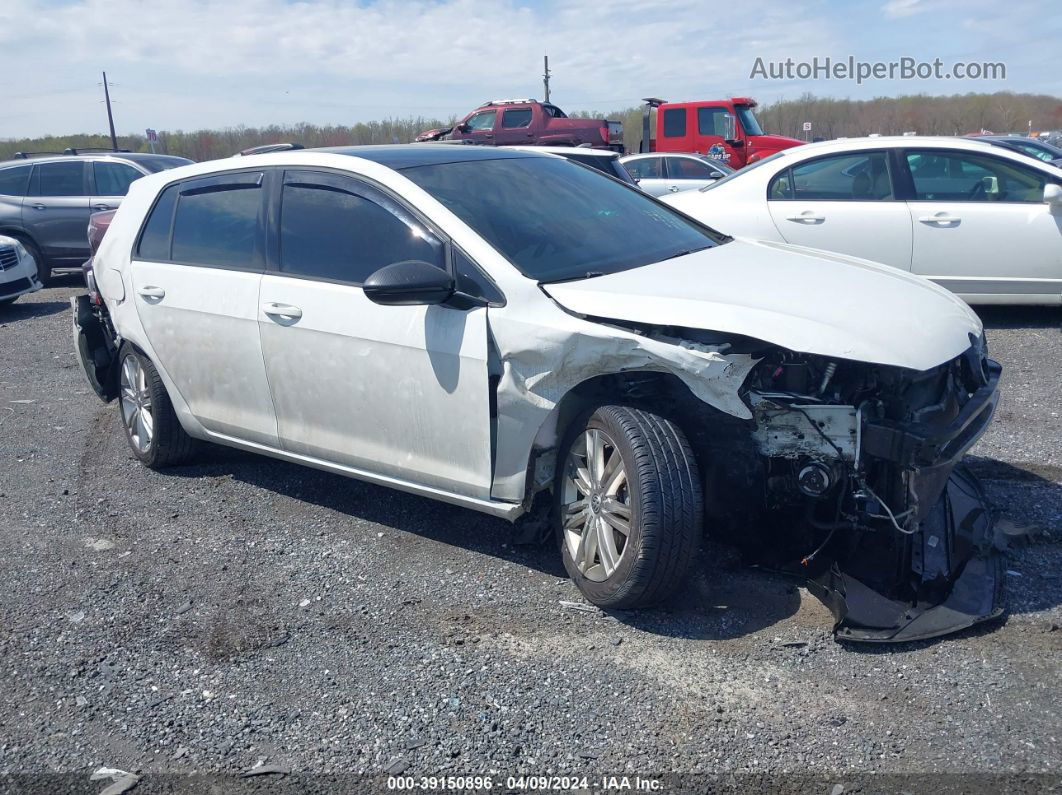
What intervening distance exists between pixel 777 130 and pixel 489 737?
51.0 meters

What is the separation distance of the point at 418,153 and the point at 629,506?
215 centimetres

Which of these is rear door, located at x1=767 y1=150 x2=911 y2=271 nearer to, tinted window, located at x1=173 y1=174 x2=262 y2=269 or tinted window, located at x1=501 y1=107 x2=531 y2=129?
tinted window, located at x1=173 y1=174 x2=262 y2=269

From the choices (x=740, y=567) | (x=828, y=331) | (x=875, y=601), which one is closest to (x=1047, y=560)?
(x=875, y=601)

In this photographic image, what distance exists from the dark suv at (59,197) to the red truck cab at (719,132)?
11.4 metres

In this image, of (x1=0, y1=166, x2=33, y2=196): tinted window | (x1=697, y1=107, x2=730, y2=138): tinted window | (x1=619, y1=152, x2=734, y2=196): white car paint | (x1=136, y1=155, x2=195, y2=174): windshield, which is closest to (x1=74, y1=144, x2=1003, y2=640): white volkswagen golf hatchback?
(x1=136, y1=155, x2=195, y2=174): windshield

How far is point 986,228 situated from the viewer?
7965 millimetres

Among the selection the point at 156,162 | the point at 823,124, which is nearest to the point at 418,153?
the point at 156,162

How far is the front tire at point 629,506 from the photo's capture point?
11.2ft

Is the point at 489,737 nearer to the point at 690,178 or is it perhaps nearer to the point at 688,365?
the point at 688,365

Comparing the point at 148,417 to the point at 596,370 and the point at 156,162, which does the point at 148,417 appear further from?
the point at 156,162

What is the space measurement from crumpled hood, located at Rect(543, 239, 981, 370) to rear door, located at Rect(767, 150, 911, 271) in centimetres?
424

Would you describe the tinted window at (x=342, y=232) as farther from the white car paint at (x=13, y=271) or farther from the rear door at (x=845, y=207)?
the white car paint at (x=13, y=271)

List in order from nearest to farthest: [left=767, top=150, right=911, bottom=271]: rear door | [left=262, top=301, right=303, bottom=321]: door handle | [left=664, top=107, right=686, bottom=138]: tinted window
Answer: [left=262, top=301, right=303, bottom=321]: door handle
[left=767, top=150, right=911, bottom=271]: rear door
[left=664, top=107, right=686, bottom=138]: tinted window

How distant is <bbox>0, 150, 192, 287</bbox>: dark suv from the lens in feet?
44.3
